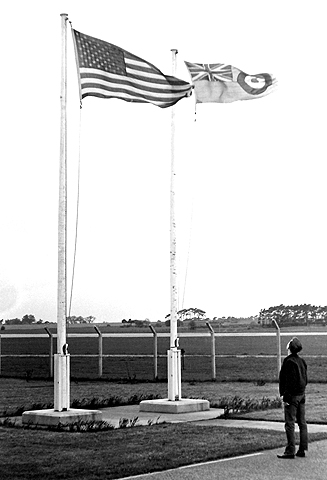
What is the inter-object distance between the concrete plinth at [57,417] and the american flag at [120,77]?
18.3 ft

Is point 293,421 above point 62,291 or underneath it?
underneath

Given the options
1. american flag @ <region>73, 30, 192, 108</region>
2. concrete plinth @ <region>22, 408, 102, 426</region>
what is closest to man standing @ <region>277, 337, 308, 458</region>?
concrete plinth @ <region>22, 408, 102, 426</region>

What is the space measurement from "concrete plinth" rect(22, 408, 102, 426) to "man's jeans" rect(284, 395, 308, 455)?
4.62m

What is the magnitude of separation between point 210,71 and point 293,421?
9491 millimetres

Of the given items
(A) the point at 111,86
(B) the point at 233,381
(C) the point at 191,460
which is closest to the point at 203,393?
(B) the point at 233,381

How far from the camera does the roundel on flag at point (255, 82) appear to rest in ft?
64.2

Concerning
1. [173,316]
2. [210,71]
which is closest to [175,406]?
[173,316]

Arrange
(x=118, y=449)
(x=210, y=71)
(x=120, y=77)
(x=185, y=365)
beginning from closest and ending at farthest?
1. (x=118, y=449)
2. (x=120, y=77)
3. (x=210, y=71)
4. (x=185, y=365)

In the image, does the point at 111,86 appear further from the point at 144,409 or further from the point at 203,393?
the point at 203,393

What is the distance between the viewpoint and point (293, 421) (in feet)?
39.6

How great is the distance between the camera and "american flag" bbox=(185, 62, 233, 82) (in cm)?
1939

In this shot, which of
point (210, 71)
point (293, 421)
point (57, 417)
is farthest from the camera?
point (210, 71)

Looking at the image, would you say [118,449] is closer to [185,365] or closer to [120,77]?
[120,77]

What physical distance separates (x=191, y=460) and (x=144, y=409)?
649 cm
